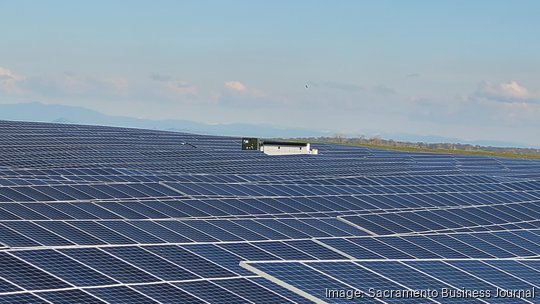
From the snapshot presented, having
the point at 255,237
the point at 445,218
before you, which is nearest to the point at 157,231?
the point at 255,237

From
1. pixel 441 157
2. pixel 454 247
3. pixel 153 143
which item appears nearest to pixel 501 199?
pixel 454 247

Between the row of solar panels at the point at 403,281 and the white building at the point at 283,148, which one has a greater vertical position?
the white building at the point at 283,148

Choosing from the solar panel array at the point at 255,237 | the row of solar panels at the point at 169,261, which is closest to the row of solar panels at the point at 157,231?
the solar panel array at the point at 255,237

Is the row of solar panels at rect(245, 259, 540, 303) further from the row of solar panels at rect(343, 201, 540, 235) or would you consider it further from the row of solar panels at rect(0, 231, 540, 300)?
the row of solar panels at rect(343, 201, 540, 235)

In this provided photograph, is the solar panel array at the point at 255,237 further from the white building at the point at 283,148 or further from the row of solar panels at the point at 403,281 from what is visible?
the white building at the point at 283,148

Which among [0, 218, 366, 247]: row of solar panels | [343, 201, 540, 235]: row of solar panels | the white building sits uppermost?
the white building

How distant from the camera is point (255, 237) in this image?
3706 cm

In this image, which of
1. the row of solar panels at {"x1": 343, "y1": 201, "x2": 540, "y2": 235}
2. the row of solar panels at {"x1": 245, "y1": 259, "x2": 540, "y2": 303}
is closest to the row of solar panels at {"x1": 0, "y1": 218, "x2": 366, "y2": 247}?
the row of solar panels at {"x1": 343, "y1": 201, "x2": 540, "y2": 235}

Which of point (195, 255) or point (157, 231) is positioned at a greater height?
point (157, 231)

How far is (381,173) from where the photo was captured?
279ft

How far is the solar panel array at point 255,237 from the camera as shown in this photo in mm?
27469

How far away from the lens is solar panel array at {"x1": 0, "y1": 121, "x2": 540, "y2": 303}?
27469mm

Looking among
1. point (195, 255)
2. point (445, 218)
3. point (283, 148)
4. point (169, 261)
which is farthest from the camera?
point (283, 148)

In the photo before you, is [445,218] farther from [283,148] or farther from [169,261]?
[283,148]
